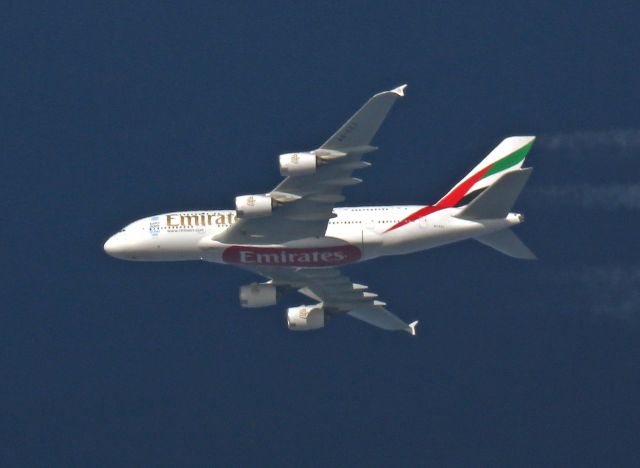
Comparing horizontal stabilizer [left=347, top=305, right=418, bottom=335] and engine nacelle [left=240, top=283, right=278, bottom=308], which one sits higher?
engine nacelle [left=240, top=283, right=278, bottom=308]

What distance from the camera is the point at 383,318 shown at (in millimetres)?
103812

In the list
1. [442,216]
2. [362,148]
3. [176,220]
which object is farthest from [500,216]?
[176,220]

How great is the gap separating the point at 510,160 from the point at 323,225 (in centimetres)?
1217

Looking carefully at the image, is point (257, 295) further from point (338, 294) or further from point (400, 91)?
point (400, 91)

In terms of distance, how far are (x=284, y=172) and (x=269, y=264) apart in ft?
28.4

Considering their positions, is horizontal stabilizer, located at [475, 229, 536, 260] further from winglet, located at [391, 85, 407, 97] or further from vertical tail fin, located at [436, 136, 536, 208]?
winglet, located at [391, 85, 407, 97]

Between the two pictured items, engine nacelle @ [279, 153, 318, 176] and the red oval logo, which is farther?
the red oval logo

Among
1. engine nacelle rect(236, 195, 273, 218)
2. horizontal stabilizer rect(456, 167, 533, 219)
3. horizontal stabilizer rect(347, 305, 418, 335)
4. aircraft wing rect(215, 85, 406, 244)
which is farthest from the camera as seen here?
horizontal stabilizer rect(347, 305, 418, 335)

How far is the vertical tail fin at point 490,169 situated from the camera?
97.4 m

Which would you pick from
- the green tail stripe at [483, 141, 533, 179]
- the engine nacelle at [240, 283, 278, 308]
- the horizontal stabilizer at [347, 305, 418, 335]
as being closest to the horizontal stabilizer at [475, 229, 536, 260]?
the green tail stripe at [483, 141, 533, 179]

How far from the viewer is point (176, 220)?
9712cm

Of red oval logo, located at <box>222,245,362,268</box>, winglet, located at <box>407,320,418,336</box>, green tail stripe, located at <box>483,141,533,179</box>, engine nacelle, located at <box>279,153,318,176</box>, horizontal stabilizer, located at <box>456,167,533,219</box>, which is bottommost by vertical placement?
winglet, located at <box>407,320,418,336</box>

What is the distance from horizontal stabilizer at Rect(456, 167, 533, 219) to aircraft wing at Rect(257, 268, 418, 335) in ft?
30.8

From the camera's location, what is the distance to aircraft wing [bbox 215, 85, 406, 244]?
88.0 m
